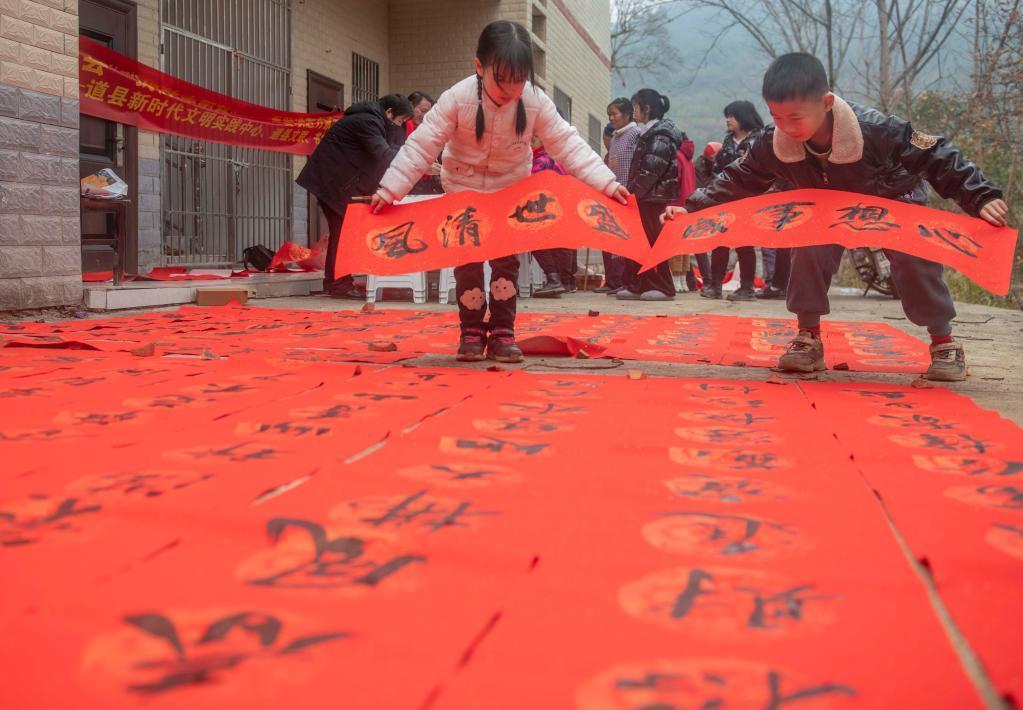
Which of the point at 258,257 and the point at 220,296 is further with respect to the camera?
A: the point at 258,257

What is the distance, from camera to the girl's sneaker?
352cm

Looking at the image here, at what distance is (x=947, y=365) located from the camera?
3.14 m

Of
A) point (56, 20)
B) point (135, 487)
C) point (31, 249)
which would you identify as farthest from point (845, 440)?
point (56, 20)

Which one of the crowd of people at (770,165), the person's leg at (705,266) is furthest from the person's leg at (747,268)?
the crowd of people at (770,165)

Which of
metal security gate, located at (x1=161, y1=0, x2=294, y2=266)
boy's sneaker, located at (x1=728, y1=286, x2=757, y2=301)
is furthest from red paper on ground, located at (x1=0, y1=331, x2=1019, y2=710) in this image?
metal security gate, located at (x1=161, y1=0, x2=294, y2=266)

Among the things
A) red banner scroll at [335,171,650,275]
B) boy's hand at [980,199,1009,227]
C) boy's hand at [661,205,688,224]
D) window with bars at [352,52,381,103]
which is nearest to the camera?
boy's hand at [980,199,1009,227]

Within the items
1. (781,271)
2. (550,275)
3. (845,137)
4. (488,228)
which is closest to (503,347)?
(488,228)

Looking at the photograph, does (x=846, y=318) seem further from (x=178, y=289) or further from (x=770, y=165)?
(x=178, y=289)

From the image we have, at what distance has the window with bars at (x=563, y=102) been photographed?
47.2ft

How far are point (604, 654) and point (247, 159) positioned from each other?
28.6 ft

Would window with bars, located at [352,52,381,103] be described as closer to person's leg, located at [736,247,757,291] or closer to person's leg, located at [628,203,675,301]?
person's leg, located at [628,203,675,301]

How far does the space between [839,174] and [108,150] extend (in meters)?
5.82

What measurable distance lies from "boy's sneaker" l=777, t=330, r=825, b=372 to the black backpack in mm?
6051

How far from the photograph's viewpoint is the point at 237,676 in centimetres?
92
